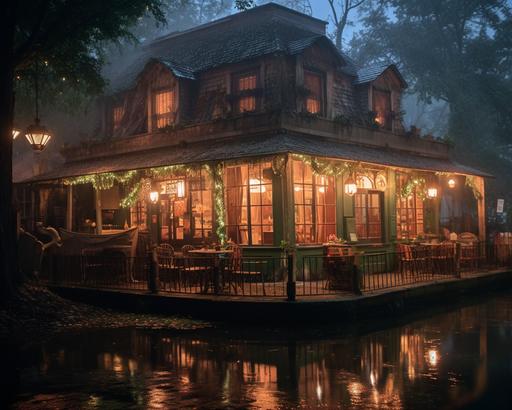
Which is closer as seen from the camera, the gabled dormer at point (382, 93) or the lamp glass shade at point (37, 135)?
the lamp glass shade at point (37, 135)

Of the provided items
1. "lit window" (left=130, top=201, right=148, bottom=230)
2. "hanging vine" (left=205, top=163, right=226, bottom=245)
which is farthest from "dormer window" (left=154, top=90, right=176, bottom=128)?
"hanging vine" (left=205, top=163, right=226, bottom=245)

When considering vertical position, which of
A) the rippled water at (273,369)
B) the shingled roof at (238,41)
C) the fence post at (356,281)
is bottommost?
the rippled water at (273,369)

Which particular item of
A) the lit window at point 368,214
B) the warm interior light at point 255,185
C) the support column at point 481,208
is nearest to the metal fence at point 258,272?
the lit window at point 368,214

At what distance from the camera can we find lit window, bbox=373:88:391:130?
2216cm

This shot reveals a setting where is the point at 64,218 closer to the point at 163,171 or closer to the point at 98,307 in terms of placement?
the point at 163,171

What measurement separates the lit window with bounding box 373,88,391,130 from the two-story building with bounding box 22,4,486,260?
0.05m

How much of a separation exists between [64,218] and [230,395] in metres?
17.3

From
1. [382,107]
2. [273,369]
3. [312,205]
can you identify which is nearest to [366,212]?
[312,205]

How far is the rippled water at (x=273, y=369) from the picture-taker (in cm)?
671

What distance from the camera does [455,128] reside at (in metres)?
35.6

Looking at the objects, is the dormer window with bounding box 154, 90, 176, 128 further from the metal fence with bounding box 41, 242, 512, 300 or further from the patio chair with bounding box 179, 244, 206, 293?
the patio chair with bounding box 179, 244, 206, 293

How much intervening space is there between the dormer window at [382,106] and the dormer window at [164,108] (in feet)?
24.5

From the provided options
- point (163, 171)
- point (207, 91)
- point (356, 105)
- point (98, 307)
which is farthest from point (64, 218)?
point (356, 105)

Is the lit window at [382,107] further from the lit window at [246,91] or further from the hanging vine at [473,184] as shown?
the lit window at [246,91]
